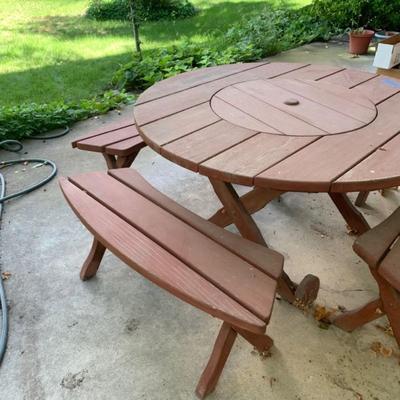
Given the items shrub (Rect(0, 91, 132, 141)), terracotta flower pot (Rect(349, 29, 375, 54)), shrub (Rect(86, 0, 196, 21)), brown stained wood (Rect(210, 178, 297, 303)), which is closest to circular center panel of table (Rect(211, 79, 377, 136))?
brown stained wood (Rect(210, 178, 297, 303))

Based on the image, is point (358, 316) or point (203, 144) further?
point (358, 316)

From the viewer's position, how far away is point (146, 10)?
27.7 feet

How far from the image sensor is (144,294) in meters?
1.90

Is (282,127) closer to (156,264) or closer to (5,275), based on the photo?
(156,264)

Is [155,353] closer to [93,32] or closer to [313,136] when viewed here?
[313,136]

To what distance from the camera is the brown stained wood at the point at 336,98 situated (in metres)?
1.60

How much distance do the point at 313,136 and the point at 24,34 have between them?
7067 mm

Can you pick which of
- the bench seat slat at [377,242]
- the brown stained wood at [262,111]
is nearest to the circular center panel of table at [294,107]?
the brown stained wood at [262,111]

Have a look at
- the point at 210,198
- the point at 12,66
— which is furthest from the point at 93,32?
the point at 210,198

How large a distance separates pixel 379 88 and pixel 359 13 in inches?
187

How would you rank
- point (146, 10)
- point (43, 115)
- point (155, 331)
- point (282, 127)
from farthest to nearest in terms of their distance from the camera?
point (146, 10) → point (43, 115) → point (155, 331) → point (282, 127)

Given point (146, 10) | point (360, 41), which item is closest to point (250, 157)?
point (360, 41)

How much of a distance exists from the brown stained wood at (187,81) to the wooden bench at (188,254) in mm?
433

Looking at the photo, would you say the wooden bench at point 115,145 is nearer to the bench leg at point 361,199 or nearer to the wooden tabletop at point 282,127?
the wooden tabletop at point 282,127
